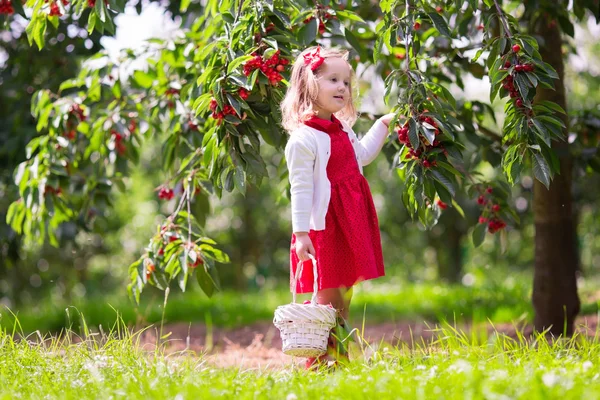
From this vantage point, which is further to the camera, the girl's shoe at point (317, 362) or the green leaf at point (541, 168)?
the girl's shoe at point (317, 362)

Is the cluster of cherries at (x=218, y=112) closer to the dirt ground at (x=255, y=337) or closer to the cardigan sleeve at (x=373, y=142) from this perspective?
the cardigan sleeve at (x=373, y=142)

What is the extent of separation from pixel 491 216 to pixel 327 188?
113 cm

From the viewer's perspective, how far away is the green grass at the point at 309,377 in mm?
2174

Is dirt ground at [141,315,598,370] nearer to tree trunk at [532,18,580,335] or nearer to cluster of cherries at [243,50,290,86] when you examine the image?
tree trunk at [532,18,580,335]

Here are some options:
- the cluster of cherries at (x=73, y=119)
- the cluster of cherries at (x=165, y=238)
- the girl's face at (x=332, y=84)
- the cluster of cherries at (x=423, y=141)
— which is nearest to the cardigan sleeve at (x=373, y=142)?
the girl's face at (x=332, y=84)

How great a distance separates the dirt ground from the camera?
14.0 ft

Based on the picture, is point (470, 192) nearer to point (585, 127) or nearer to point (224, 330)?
point (585, 127)

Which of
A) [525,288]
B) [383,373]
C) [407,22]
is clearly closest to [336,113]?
[407,22]

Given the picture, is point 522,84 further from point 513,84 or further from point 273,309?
point 273,309

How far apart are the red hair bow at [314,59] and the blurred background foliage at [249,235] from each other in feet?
3.53

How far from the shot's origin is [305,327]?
2.75m

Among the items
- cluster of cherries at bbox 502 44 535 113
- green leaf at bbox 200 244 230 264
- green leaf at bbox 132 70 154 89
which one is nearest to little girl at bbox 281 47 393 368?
green leaf at bbox 200 244 230 264

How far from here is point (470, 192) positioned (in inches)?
150

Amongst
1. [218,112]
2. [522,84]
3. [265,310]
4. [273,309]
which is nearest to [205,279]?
[218,112]
